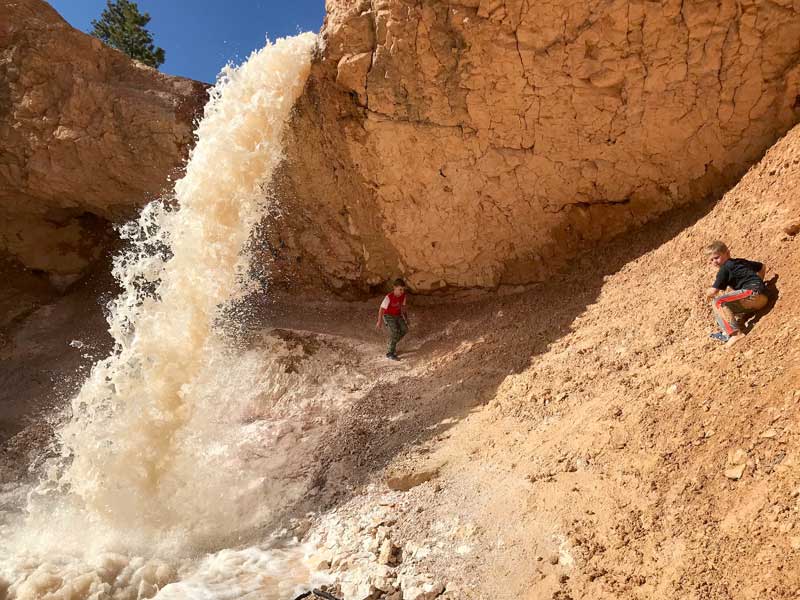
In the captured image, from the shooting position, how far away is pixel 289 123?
8.62 m

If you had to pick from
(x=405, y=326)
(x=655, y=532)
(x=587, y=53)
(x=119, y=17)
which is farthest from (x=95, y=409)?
(x=119, y=17)

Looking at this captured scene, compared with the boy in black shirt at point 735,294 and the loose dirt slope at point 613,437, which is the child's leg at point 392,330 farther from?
the boy in black shirt at point 735,294

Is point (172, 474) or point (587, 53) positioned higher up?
point (587, 53)

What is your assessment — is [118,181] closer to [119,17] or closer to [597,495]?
[597,495]

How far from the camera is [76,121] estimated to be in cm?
957

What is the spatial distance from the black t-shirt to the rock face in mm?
9161

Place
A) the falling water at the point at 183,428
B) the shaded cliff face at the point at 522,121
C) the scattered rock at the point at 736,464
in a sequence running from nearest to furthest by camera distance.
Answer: the scattered rock at the point at 736,464, the falling water at the point at 183,428, the shaded cliff face at the point at 522,121

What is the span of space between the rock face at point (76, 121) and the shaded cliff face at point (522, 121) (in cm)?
297

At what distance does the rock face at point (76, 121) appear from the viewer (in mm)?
9352

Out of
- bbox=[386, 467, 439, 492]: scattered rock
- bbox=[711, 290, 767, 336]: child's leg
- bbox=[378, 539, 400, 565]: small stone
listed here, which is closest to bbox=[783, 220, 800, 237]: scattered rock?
bbox=[711, 290, 767, 336]: child's leg

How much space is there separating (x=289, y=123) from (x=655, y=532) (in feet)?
25.6

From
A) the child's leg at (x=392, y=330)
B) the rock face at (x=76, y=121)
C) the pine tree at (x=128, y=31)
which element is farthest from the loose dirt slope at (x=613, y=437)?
the pine tree at (x=128, y=31)

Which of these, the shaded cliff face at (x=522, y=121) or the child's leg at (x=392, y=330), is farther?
the child's leg at (x=392, y=330)

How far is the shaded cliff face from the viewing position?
20.2ft
